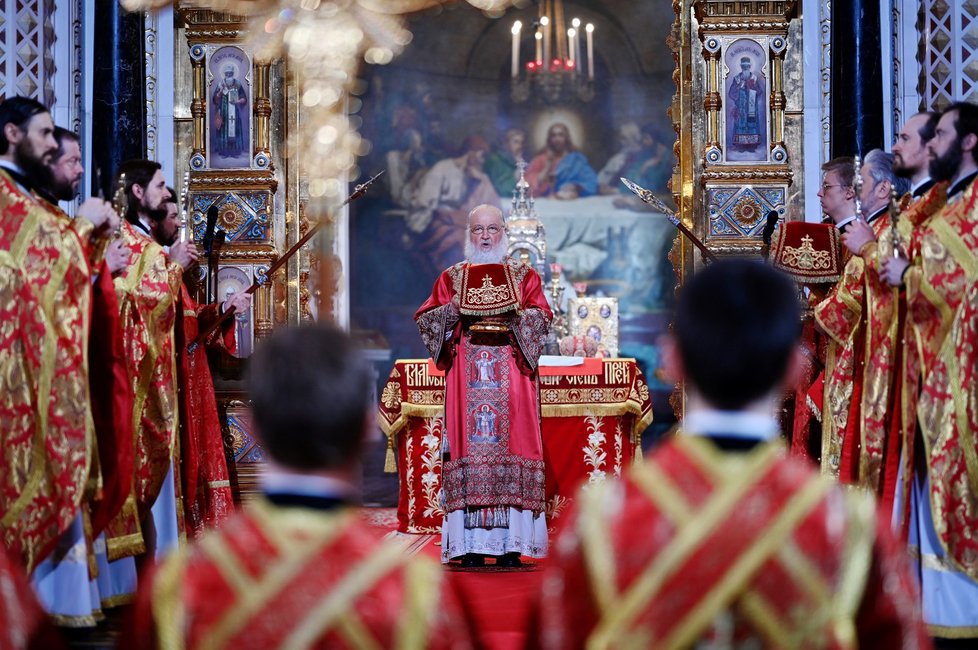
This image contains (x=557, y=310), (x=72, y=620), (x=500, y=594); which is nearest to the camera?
(x=72, y=620)

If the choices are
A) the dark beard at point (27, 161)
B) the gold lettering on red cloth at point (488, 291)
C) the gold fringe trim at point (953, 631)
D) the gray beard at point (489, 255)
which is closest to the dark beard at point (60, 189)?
the dark beard at point (27, 161)

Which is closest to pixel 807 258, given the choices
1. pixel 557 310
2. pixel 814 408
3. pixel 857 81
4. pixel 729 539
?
pixel 814 408

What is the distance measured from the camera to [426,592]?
174 centimetres

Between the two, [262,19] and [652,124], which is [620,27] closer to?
[652,124]

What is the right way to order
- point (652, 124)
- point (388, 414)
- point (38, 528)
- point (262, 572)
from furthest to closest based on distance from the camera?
1. point (652, 124)
2. point (388, 414)
3. point (38, 528)
4. point (262, 572)

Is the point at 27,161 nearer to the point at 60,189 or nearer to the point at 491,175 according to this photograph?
the point at 60,189

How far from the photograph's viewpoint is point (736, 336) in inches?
71.9

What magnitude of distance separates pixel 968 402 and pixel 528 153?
10.6 meters

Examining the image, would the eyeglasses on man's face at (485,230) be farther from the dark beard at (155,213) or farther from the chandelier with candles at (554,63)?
the chandelier with candles at (554,63)

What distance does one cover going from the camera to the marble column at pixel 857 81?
27.7 feet

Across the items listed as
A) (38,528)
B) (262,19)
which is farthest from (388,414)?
(38,528)

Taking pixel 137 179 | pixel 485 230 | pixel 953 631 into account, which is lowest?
pixel 953 631

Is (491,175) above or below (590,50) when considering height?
below

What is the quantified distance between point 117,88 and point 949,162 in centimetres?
642
